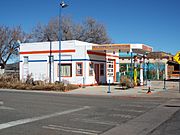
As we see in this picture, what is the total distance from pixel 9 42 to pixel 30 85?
105 feet

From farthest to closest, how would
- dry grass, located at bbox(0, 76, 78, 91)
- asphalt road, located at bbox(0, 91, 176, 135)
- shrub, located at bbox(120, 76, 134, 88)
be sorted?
shrub, located at bbox(120, 76, 134, 88)
dry grass, located at bbox(0, 76, 78, 91)
asphalt road, located at bbox(0, 91, 176, 135)

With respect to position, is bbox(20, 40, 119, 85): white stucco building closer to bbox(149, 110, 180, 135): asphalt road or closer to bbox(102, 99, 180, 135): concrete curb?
bbox(102, 99, 180, 135): concrete curb

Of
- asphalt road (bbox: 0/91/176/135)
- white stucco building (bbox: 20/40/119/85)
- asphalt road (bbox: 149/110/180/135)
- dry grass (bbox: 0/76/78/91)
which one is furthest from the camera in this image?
white stucco building (bbox: 20/40/119/85)

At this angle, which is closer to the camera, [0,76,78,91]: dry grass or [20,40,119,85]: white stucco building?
[0,76,78,91]: dry grass

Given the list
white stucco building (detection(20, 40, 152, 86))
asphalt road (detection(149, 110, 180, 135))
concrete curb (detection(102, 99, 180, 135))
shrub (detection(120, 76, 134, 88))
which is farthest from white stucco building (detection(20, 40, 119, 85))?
asphalt road (detection(149, 110, 180, 135))

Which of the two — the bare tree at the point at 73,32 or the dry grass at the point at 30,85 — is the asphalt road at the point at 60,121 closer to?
the dry grass at the point at 30,85

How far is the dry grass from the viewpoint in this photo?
27.0 meters

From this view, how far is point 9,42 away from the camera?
2312 inches

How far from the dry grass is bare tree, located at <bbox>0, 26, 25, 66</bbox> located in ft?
87.0

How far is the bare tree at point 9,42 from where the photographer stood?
190 feet

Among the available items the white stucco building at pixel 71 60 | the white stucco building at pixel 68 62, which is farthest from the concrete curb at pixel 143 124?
the white stucco building at pixel 68 62

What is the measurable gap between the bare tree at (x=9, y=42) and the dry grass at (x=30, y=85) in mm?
26533

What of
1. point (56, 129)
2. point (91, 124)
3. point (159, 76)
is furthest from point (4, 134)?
point (159, 76)

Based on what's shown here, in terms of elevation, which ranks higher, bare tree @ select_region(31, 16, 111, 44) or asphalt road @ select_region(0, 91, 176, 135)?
bare tree @ select_region(31, 16, 111, 44)
